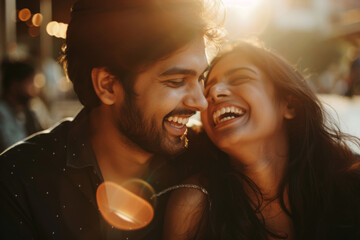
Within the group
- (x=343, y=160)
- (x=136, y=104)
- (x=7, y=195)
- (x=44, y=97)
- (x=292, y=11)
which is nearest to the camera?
(x=7, y=195)

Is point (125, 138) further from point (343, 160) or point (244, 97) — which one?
point (343, 160)

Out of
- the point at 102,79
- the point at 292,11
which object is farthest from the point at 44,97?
the point at 292,11

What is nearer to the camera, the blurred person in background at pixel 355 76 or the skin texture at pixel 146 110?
the skin texture at pixel 146 110

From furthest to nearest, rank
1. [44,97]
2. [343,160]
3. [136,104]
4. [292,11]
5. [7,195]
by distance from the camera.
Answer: [292,11] → [44,97] → [343,160] → [136,104] → [7,195]

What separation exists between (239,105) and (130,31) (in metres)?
0.85

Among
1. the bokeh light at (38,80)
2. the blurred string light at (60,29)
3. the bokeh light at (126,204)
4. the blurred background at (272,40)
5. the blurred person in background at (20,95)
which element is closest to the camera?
the bokeh light at (126,204)

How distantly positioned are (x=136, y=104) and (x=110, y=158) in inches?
16.1

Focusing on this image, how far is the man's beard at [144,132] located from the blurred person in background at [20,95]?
280cm

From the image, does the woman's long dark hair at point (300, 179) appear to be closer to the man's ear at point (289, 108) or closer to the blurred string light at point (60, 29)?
the man's ear at point (289, 108)

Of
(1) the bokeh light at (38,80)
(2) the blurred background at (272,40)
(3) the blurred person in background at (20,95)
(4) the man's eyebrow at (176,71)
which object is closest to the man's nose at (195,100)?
(4) the man's eyebrow at (176,71)

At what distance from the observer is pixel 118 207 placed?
7.70ft

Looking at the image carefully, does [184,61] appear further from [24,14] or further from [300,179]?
[24,14]

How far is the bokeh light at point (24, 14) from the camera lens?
6.79 meters

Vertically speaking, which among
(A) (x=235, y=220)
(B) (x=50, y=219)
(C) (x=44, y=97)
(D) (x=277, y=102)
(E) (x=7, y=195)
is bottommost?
(C) (x=44, y=97)
